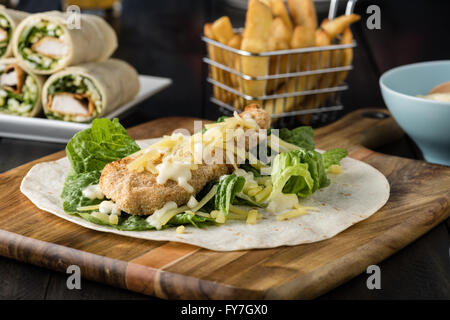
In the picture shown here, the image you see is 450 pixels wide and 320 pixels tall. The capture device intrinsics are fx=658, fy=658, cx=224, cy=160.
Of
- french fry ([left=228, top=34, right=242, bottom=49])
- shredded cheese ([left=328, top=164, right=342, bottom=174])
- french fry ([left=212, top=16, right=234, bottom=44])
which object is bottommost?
shredded cheese ([left=328, top=164, right=342, bottom=174])

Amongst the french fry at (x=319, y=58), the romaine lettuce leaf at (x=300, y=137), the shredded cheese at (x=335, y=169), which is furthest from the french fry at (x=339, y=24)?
the shredded cheese at (x=335, y=169)

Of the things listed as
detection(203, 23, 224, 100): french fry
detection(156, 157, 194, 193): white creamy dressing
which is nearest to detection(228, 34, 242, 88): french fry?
detection(203, 23, 224, 100): french fry

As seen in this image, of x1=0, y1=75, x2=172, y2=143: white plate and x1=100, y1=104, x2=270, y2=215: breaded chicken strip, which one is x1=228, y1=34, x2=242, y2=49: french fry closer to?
x1=0, y1=75, x2=172, y2=143: white plate

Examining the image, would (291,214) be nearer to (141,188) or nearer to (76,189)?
(141,188)

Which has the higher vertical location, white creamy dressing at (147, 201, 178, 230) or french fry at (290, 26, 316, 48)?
french fry at (290, 26, 316, 48)

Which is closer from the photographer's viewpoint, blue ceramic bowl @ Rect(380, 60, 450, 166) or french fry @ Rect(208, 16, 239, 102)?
blue ceramic bowl @ Rect(380, 60, 450, 166)

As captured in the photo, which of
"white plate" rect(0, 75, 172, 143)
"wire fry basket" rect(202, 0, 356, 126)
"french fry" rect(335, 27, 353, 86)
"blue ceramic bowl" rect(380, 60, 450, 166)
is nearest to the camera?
"blue ceramic bowl" rect(380, 60, 450, 166)

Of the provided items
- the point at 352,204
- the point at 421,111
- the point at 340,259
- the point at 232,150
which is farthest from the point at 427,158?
the point at 340,259
